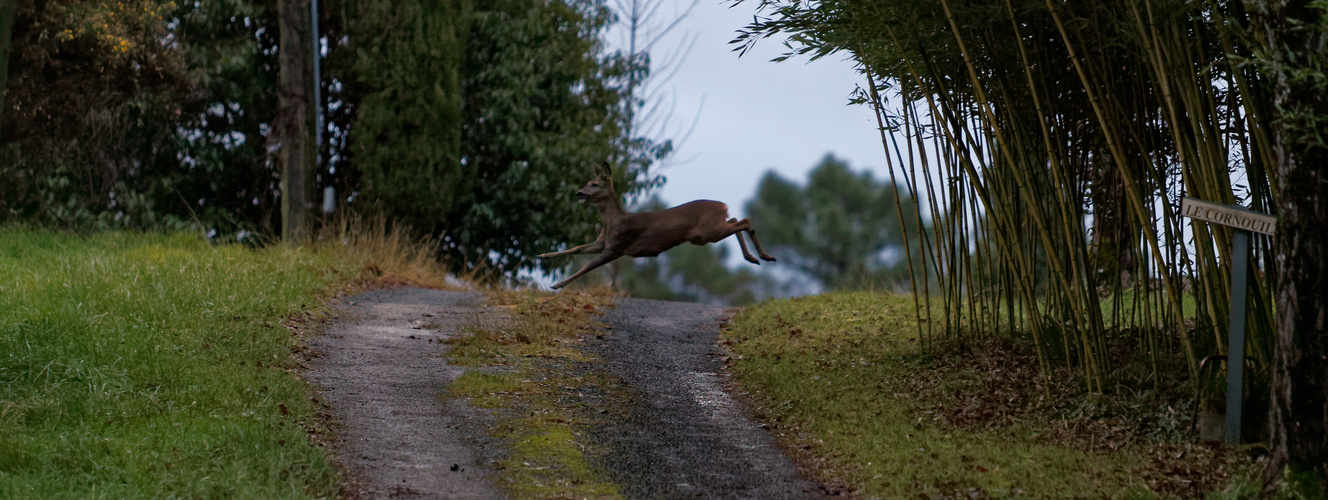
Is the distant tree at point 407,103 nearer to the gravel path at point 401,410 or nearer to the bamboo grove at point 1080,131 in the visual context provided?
the gravel path at point 401,410

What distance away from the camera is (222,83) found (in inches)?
471

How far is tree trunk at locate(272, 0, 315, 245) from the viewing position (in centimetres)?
1092

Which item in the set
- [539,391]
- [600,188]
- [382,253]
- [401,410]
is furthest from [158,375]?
[382,253]

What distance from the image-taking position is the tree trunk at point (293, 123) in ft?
35.8

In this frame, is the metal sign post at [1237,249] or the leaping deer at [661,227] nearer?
the metal sign post at [1237,249]

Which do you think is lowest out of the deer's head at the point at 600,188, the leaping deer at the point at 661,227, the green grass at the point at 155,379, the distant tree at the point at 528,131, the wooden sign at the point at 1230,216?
the green grass at the point at 155,379

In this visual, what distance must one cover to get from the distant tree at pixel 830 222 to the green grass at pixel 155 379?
651 inches

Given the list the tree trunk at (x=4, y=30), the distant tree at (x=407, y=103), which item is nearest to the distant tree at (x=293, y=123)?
the distant tree at (x=407, y=103)

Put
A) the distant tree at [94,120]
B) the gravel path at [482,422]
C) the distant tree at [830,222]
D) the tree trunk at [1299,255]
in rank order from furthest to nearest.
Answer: the distant tree at [830,222], the distant tree at [94,120], the gravel path at [482,422], the tree trunk at [1299,255]

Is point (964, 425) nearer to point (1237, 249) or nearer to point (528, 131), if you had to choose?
point (1237, 249)

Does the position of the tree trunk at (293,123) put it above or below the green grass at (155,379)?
above

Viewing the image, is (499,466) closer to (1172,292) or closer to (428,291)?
(1172,292)

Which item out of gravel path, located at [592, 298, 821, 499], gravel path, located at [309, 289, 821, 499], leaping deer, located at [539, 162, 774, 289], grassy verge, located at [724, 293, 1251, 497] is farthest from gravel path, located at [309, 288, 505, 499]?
grassy verge, located at [724, 293, 1251, 497]

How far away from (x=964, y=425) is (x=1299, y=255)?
1695mm
